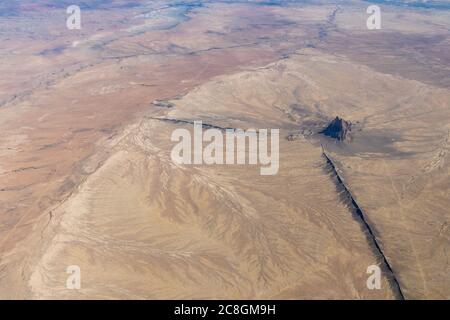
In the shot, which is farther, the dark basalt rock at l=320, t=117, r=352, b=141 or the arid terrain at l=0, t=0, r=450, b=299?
the dark basalt rock at l=320, t=117, r=352, b=141

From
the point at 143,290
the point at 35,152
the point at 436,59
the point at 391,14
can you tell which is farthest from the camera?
the point at 391,14

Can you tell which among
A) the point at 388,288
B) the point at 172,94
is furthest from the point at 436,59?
the point at 388,288

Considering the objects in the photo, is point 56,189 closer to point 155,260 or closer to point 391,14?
point 155,260

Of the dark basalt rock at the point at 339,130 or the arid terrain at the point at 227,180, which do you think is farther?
the dark basalt rock at the point at 339,130

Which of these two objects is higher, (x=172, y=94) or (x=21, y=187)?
(x=172, y=94)
